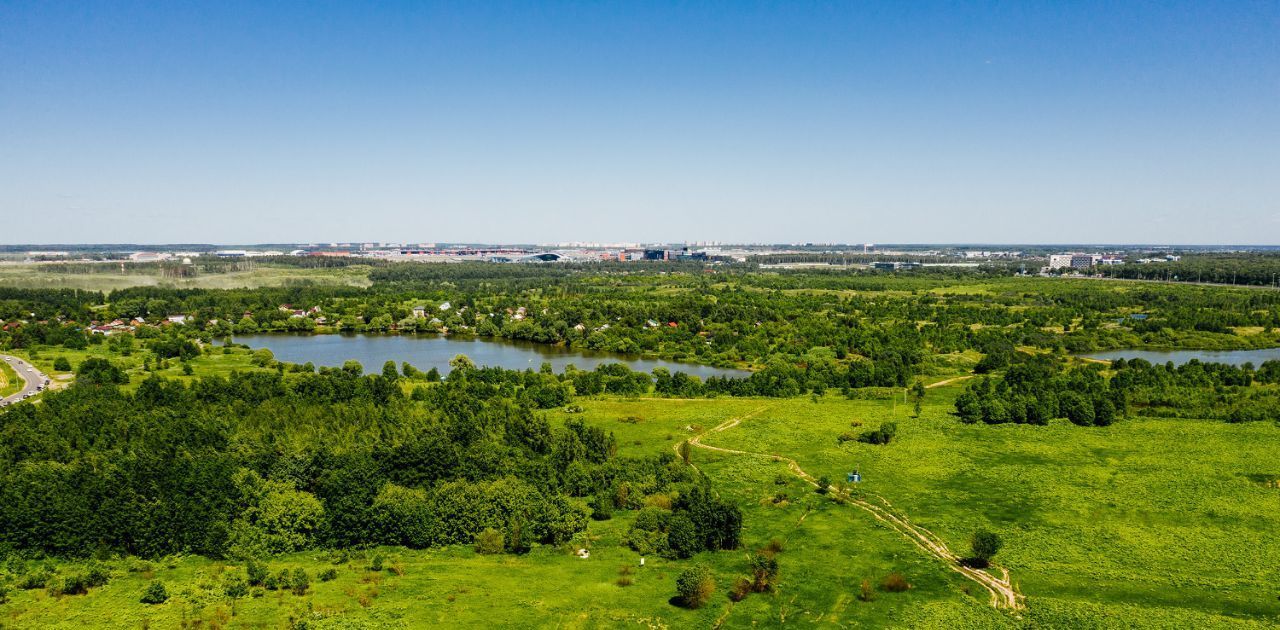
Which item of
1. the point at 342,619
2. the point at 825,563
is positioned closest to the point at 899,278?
the point at 825,563

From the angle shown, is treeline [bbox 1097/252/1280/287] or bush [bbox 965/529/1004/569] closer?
bush [bbox 965/529/1004/569]

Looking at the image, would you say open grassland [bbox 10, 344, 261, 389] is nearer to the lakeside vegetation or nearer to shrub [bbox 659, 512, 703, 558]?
the lakeside vegetation

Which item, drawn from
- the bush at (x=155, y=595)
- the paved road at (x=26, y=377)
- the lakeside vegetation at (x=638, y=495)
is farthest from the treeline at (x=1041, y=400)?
the paved road at (x=26, y=377)

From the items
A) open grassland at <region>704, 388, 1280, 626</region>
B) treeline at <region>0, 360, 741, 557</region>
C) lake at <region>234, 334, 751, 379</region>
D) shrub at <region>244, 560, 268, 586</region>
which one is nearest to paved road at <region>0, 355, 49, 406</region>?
treeline at <region>0, 360, 741, 557</region>

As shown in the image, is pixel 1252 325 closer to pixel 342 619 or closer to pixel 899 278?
pixel 899 278

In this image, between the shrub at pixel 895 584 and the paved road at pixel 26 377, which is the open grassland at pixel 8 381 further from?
the shrub at pixel 895 584

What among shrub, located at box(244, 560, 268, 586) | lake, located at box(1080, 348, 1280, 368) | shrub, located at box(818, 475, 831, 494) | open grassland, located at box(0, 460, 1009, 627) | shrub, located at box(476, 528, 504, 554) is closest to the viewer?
open grassland, located at box(0, 460, 1009, 627)

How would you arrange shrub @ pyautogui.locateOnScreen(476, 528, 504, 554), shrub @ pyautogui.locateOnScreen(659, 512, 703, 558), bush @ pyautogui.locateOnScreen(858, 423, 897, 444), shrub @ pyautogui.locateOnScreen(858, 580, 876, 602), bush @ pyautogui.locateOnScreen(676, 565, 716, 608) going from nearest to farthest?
bush @ pyautogui.locateOnScreen(676, 565, 716, 608) → shrub @ pyautogui.locateOnScreen(858, 580, 876, 602) → shrub @ pyautogui.locateOnScreen(659, 512, 703, 558) → shrub @ pyautogui.locateOnScreen(476, 528, 504, 554) → bush @ pyautogui.locateOnScreen(858, 423, 897, 444)
